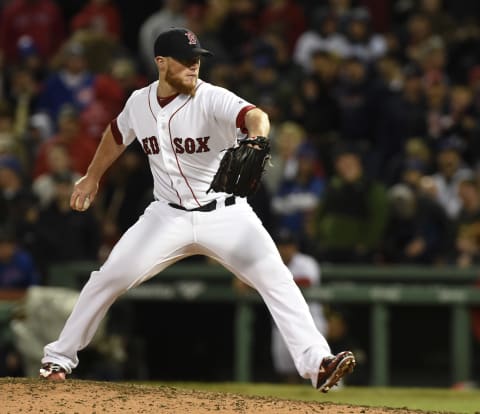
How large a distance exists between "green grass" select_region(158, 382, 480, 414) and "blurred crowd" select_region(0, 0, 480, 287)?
134 centimetres

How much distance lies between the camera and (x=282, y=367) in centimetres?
1078

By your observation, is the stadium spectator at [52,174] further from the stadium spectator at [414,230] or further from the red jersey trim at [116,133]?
the red jersey trim at [116,133]

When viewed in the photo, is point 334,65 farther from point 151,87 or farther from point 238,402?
point 238,402

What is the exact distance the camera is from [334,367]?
5973mm

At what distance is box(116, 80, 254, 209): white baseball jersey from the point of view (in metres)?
6.27

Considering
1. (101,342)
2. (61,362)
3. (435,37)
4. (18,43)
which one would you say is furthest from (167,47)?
(18,43)

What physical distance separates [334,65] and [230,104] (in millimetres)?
6495

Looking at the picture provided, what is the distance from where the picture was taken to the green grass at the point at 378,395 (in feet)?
29.3

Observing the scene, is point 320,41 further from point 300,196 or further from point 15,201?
point 15,201

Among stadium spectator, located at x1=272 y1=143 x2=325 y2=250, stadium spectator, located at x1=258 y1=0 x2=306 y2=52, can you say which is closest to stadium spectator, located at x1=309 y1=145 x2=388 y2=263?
stadium spectator, located at x1=272 y1=143 x2=325 y2=250

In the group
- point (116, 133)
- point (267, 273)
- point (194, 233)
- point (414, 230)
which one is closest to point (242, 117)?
point (194, 233)

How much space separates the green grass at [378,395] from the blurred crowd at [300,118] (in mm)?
1345

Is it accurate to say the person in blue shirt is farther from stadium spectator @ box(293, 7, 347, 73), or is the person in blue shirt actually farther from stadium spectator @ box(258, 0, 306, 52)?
stadium spectator @ box(258, 0, 306, 52)

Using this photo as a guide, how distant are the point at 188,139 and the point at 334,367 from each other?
4.36ft
